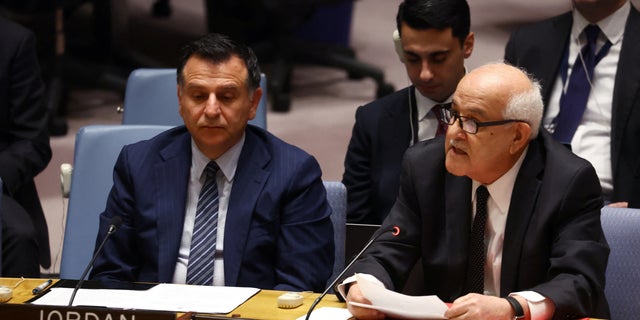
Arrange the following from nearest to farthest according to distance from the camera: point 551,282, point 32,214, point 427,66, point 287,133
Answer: point 551,282
point 427,66
point 32,214
point 287,133

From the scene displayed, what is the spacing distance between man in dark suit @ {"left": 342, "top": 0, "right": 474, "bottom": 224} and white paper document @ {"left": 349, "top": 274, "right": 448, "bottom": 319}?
139 centimetres

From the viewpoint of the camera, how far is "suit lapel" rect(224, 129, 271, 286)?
3365 mm

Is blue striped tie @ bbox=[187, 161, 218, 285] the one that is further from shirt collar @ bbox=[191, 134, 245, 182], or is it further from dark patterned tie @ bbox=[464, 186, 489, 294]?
dark patterned tie @ bbox=[464, 186, 489, 294]

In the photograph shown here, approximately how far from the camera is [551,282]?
2900 mm

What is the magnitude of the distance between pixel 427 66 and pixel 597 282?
1303 mm

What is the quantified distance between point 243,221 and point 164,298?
1.61 feet

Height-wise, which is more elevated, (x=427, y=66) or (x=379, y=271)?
(x=427, y=66)

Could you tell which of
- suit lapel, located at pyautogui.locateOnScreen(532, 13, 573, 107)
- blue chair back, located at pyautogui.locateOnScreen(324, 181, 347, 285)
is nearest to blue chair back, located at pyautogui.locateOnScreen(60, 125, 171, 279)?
blue chair back, located at pyautogui.locateOnScreen(324, 181, 347, 285)

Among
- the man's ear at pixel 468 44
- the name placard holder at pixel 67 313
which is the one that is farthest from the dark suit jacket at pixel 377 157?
the name placard holder at pixel 67 313

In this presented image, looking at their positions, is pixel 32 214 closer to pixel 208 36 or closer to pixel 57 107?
pixel 208 36

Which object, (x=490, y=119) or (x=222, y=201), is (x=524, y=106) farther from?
(x=222, y=201)

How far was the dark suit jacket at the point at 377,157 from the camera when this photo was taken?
4.16 meters

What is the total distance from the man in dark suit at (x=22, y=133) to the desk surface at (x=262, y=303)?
1139 millimetres

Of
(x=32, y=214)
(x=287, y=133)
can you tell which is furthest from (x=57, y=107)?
(x=32, y=214)
